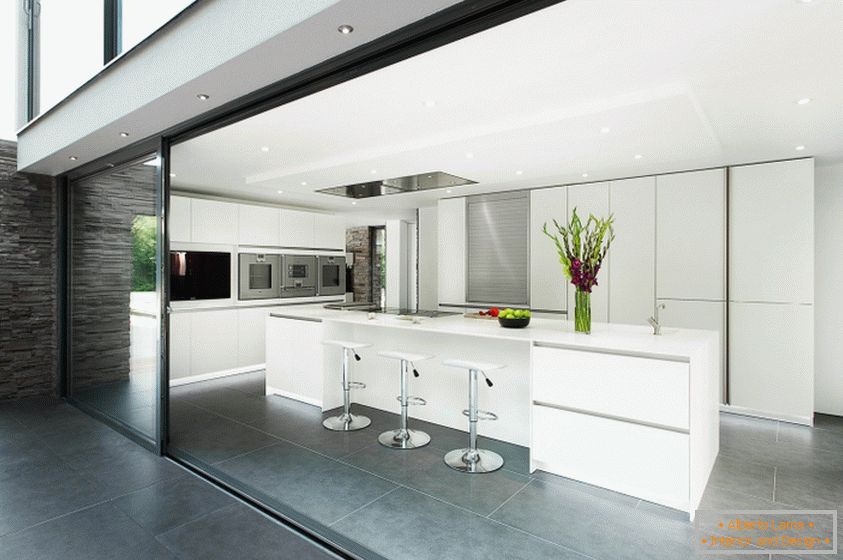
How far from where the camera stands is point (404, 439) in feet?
11.8

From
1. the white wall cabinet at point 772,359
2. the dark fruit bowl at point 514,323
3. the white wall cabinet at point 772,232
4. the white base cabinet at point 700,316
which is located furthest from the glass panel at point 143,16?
the white wall cabinet at point 772,359

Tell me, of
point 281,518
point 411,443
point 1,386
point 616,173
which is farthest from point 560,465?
point 1,386

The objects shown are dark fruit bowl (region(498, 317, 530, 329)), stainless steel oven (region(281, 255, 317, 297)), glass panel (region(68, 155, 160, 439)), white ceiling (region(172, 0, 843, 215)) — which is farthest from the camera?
stainless steel oven (region(281, 255, 317, 297))

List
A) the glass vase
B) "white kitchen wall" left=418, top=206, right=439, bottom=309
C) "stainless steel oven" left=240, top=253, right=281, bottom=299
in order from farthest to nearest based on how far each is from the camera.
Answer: "white kitchen wall" left=418, top=206, right=439, bottom=309 < "stainless steel oven" left=240, top=253, right=281, bottom=299 < the glass vase

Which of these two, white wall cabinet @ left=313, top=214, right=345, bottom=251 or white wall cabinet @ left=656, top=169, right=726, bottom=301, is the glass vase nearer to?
white wall cabinet @ left=656, top=169, right=726, bottom=301

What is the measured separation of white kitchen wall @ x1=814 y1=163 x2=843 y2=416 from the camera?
4.46 m

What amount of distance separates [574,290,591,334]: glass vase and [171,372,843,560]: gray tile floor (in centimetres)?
100

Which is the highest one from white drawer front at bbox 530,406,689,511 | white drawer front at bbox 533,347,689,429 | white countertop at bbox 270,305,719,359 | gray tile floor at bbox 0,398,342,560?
white countertop at bbox 270,305,719,359

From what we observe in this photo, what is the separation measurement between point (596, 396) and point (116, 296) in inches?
160

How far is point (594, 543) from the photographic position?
2.31 m

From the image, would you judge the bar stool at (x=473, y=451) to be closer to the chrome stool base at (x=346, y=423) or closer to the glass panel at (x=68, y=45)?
the chrome stool base at (x=346, y=423)

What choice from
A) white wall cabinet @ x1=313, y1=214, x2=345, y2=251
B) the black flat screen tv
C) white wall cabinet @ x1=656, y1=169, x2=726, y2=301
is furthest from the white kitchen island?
white wall cabinet @ x1=313, y1=214, x2=345, y2=251

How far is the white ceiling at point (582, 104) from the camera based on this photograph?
196 centimetres

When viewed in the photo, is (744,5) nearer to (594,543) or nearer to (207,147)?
(594,543)
